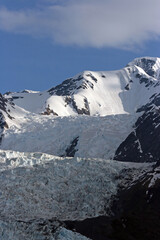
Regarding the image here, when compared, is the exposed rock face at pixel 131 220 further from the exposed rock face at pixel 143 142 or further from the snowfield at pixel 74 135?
the snowfield at pixel 74 135

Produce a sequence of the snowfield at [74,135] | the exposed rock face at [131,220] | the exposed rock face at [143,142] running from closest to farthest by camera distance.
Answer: the exposed rock face at [131,220] → the exposed rock face at [143,142] → the snowfield at [74,135]

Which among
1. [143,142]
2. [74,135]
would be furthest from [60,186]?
[74,135]

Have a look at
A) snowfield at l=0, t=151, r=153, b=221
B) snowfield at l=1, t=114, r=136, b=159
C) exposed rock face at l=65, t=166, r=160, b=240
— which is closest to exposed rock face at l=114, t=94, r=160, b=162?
snowfield at l=1, t=114, r=136, b=159

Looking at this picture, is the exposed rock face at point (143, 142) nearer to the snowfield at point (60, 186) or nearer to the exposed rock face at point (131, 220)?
the snowfield at point (60, 186)

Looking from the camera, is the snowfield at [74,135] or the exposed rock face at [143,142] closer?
the exposed rock face at [143,142]

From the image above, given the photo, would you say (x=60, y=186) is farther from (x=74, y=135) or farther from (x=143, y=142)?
(x=74, y=135)

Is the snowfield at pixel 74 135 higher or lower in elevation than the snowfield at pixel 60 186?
higher

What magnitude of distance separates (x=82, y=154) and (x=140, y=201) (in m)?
63.7

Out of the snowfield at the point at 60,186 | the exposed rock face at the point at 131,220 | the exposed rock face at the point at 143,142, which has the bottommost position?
the exposed rock face at the point at 131,220

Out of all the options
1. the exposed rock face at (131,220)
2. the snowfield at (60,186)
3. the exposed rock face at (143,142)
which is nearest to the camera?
the exposed rock face at (131,220)

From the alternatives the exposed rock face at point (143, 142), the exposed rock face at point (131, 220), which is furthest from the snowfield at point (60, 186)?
the exposed rock face at point (143, 142)

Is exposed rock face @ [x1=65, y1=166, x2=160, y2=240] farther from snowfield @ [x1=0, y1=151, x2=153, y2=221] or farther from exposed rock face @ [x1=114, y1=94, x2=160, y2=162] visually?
exposed rock face @ [x1=114, y1=94, x2=160, y2=162]

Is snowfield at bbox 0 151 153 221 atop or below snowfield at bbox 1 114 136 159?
below

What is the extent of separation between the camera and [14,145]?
157250 mm
